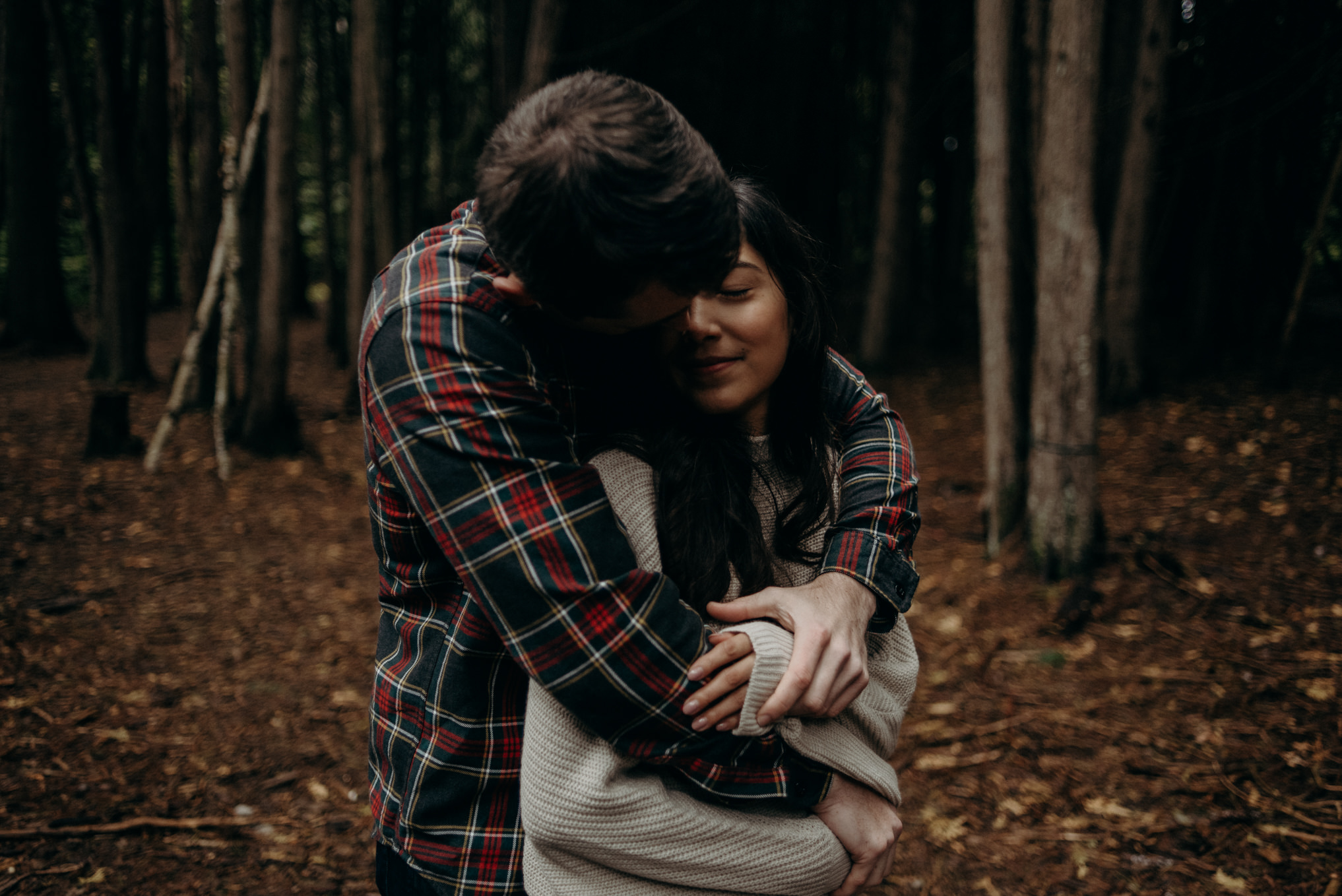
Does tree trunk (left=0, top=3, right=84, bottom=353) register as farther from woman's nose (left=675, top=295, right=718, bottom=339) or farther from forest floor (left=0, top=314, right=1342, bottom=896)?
woman's nose (left=675, top=295, right=718, bottom=339)

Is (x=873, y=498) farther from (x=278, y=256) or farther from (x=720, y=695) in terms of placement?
(x=278, y=256)

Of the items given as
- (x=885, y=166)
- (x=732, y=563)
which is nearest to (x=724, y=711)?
(x=732, y=563)

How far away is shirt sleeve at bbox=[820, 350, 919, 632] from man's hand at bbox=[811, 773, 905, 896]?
0.86 feet

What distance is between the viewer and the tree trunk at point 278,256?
6.18 metres

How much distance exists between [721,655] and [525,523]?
0.32 metres

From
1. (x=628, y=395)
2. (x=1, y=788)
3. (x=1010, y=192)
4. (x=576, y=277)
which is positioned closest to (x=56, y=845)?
(x=1, y=788)

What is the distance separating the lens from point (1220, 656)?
385 cm

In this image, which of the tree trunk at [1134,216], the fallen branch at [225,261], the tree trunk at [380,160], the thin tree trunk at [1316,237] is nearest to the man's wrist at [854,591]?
the thin tree trunk at [1316,237]

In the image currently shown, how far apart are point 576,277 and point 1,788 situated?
325 cm

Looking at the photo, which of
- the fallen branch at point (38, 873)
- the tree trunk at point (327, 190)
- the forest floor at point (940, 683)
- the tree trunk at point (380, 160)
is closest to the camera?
the fallen branch at point (38, 873)

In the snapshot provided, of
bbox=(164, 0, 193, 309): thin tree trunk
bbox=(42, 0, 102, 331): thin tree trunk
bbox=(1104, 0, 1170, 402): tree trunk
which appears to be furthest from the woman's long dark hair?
bbox=(42, 0, 102, 331): thin tree trunk

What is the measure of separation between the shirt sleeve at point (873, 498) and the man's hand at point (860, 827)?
26 centimetres

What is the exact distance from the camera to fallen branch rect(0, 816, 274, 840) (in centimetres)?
272

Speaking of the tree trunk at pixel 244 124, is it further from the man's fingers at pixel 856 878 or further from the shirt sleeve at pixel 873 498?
the man's fingers at pixel 856 878
